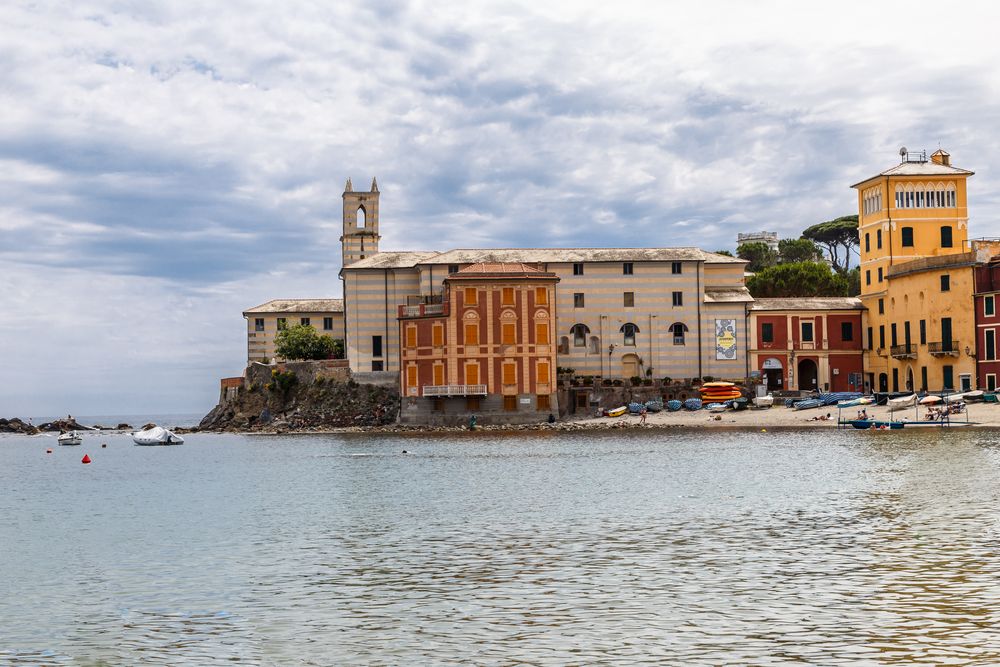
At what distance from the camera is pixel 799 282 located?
118m

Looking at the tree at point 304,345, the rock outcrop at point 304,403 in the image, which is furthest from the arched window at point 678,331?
the tree at point 304,345

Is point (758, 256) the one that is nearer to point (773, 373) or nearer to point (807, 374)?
point (807, 374)

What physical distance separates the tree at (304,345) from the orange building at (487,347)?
55.4ft

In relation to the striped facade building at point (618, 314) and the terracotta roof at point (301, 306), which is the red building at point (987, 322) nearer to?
the striped facade building at point (618, 314)

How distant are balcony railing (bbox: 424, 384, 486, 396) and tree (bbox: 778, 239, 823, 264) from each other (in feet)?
221

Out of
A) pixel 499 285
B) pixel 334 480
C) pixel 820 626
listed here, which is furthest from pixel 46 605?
pixel 499 285

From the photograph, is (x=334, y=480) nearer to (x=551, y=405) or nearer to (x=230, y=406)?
(x=551, y=405)

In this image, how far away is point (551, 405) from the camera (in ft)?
292

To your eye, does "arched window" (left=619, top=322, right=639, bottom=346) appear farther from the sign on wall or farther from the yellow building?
the yellow building

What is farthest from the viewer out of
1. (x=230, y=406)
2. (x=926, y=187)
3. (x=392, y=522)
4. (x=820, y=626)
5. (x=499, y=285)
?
(x=230, y=406)

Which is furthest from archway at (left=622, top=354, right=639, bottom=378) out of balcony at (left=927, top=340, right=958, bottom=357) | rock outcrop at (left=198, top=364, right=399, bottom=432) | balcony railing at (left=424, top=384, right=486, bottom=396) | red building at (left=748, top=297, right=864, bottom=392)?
balcony at (left=927, top=340, right=958, bottom=357)

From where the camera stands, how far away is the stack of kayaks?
89312 millimetres

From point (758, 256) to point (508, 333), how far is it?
63412 mm

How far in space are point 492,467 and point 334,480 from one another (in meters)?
8.13
